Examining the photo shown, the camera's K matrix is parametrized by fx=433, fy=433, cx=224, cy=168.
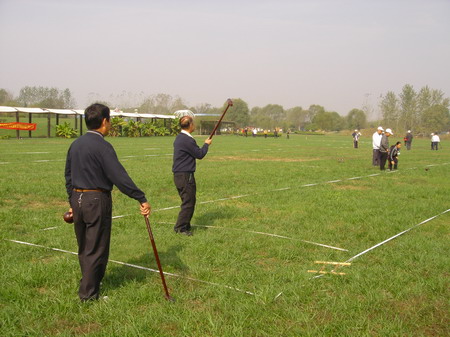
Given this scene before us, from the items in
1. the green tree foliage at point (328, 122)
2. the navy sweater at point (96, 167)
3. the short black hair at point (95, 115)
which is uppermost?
the green tree foliage at point (328, 122)

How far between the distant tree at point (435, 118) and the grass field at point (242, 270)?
3441 inches

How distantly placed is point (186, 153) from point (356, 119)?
10644 centimetres

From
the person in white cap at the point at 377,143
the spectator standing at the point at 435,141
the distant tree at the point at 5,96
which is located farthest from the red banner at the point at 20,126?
the distant tree at the point at 5,96

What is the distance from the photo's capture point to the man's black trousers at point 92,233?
13.6 ft

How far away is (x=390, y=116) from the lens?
95.8 m

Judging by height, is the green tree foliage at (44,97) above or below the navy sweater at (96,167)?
above

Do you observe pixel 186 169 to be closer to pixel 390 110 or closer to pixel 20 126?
pixel 20 126

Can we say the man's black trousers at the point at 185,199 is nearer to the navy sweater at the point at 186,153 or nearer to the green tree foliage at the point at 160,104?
the navy sweater at the point at 186,153

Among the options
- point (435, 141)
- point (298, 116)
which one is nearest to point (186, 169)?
point (435, 141)

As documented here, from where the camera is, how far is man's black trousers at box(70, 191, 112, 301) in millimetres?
4145

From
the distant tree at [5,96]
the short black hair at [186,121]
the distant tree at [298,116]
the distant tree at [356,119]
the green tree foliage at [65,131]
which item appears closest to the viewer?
the short black hair at [186,121]

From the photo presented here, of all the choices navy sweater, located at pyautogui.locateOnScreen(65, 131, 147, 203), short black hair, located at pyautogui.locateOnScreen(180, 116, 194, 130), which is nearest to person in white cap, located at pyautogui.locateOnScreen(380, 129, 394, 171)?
short black hair, located at pyautogui.locateOnScreen(180, 116, 194, 130)

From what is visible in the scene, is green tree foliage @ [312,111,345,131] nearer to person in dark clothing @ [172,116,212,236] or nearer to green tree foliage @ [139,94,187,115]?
green tree foliage @ [139,94,187,115]

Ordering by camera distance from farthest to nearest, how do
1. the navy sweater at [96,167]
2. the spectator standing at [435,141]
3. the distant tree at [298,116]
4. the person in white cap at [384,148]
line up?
the distant tree at [298,116] < the spectator standing at [435,141] < the person in white cap at [384,148] < the navy sweater at [96,167]
